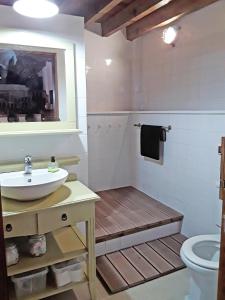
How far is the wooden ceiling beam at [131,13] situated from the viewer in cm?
207

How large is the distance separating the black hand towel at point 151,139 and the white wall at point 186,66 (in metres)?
0.30

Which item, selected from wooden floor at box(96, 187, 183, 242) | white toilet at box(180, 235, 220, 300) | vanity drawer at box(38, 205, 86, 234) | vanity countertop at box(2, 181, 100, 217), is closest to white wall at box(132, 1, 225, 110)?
wooden floor at box(96, 187, 183, 242)

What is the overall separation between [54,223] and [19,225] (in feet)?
0.68

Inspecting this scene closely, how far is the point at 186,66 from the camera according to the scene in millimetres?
2645

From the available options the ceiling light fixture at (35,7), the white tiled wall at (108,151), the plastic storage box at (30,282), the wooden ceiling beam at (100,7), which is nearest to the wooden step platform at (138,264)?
the plastic storage box at (30,282)

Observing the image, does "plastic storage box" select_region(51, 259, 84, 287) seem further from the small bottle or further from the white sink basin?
the small bottle

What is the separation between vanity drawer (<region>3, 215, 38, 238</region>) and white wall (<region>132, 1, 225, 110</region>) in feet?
6.07

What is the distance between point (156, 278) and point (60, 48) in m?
1.95

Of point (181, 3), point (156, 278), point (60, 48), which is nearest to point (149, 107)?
point (181, 3)

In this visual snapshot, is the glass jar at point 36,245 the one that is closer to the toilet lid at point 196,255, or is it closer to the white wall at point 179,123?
the toilet lid at point 196,255

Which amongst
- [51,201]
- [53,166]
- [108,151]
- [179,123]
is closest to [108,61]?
[108,151]

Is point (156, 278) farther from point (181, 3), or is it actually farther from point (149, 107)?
point (181, 3)

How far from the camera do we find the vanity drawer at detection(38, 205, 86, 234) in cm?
158

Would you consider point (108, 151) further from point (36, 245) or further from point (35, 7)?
point (35, 7)
